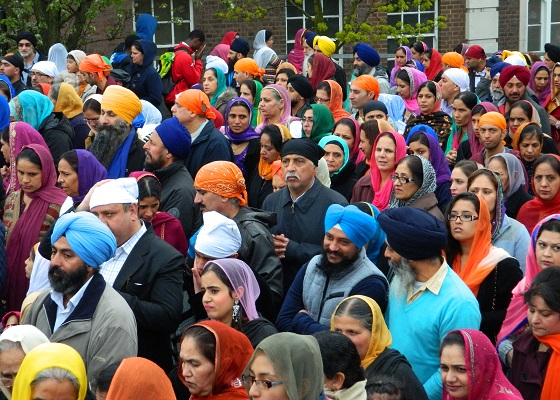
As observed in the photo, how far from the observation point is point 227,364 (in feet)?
15.8

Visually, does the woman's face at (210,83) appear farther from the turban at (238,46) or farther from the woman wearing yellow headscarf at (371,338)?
the woman wearing yellow headscarf at (371,338)

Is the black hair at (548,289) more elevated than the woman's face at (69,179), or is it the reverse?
the woman's face at (69,179)

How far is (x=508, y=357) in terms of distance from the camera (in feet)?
18.3

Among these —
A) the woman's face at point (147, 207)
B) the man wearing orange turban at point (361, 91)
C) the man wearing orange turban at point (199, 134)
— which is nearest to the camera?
the woman's face at point (147, 207)

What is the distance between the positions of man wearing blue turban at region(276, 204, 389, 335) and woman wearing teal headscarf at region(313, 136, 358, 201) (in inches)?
99.8

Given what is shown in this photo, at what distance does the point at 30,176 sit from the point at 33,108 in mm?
2207

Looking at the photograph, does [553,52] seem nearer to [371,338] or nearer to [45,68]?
[45,68]

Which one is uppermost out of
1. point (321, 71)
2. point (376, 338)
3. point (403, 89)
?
point (321, 71)

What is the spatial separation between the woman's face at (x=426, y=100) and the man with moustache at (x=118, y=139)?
11.5 ft

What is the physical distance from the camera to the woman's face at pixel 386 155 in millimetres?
7965

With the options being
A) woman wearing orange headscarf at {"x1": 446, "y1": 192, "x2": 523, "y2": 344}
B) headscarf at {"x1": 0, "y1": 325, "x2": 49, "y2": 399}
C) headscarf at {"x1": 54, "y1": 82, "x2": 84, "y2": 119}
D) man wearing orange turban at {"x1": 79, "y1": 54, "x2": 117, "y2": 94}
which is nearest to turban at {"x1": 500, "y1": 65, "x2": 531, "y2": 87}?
man wearing orange turban at {"x1": 79, "y1": 54, "x2": 117, "y2": 94}

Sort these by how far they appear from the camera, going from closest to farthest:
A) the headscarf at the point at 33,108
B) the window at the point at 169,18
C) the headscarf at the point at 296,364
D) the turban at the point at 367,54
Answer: the headscarf at the point at 296,364
the headscarf at the point at 33,108
the turban at the point at 367,54
the window at the point at 169,18

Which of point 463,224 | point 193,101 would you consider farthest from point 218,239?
point 193,101

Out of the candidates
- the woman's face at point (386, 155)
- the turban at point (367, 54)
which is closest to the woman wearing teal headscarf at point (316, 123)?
the woman's face at point (386, 155)
